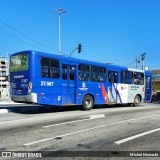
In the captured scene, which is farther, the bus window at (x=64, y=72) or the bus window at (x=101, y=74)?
the bus window at (x=101, y=74)

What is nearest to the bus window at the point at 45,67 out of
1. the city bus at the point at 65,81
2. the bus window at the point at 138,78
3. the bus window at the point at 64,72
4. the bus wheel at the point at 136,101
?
the city bus at the point at 65,81

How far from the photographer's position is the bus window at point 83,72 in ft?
58.4

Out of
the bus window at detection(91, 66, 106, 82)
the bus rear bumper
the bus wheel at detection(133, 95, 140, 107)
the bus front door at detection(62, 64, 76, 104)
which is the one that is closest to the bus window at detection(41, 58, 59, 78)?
the bus front door at detection(62, 64, 76, 104)

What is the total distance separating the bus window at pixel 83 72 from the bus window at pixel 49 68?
1.93 metres

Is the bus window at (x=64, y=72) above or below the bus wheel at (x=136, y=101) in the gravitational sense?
above

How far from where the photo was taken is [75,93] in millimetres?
17609

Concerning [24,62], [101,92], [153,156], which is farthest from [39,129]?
[101,92]

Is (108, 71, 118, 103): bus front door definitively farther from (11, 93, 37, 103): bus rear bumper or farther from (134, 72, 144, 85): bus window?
(11, 93, 37, 103): bus rear bumper

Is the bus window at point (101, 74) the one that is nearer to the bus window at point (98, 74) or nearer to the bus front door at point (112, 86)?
the bus window at point (98, 74)

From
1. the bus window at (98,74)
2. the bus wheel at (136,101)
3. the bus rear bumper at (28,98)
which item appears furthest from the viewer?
the bus wheel at (136,101)

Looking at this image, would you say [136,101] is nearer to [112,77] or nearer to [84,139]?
[112,77]

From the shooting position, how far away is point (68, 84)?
17.1 m

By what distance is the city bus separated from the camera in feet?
50.2

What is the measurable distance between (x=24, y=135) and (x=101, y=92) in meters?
10.9
